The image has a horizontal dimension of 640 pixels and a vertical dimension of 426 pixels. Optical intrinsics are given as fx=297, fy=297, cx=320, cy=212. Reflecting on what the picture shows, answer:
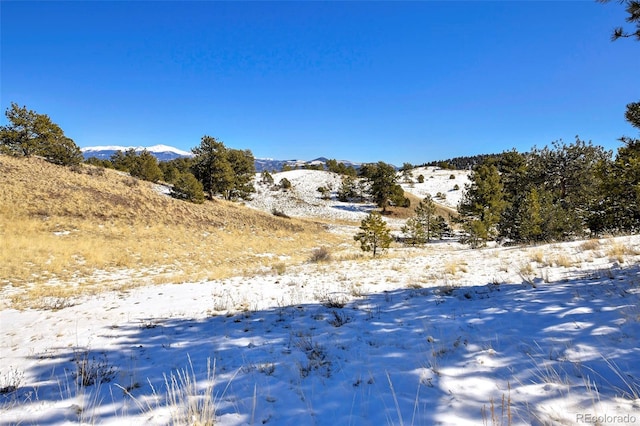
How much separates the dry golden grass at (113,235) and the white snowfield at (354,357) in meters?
7.45

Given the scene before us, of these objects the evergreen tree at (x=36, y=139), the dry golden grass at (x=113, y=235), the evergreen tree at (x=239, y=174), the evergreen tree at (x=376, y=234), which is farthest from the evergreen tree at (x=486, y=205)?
the evergreen tree at (x=36, y=139)

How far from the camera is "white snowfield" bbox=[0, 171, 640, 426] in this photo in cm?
279

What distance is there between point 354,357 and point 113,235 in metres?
24.0

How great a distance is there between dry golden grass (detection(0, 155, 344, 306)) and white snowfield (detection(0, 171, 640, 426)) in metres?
7.45

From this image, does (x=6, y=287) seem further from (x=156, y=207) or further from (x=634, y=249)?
(x=634, y=249)

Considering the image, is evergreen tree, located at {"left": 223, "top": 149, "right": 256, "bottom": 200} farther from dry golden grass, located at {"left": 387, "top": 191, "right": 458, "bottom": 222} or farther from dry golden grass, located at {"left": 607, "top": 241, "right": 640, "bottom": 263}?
dry golden grass, located at {"left": 607, "top": 241, "right": 640, "bottom": 263}

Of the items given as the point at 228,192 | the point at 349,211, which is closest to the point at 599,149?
the point at 349,211

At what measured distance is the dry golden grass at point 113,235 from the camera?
15.0 m

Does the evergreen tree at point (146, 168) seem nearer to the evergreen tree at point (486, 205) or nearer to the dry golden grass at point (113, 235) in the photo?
the dry golden grass at point (113, 235)

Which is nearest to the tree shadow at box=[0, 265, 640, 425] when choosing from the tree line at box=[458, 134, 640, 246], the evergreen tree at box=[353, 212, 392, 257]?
the evergreen tree at box=[353, 212, 392, 257]

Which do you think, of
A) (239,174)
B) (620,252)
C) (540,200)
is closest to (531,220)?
(540,200)

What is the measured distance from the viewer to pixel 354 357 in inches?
158

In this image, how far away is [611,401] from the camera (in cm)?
251

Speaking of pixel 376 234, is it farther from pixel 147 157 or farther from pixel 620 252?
pixel 147 157
